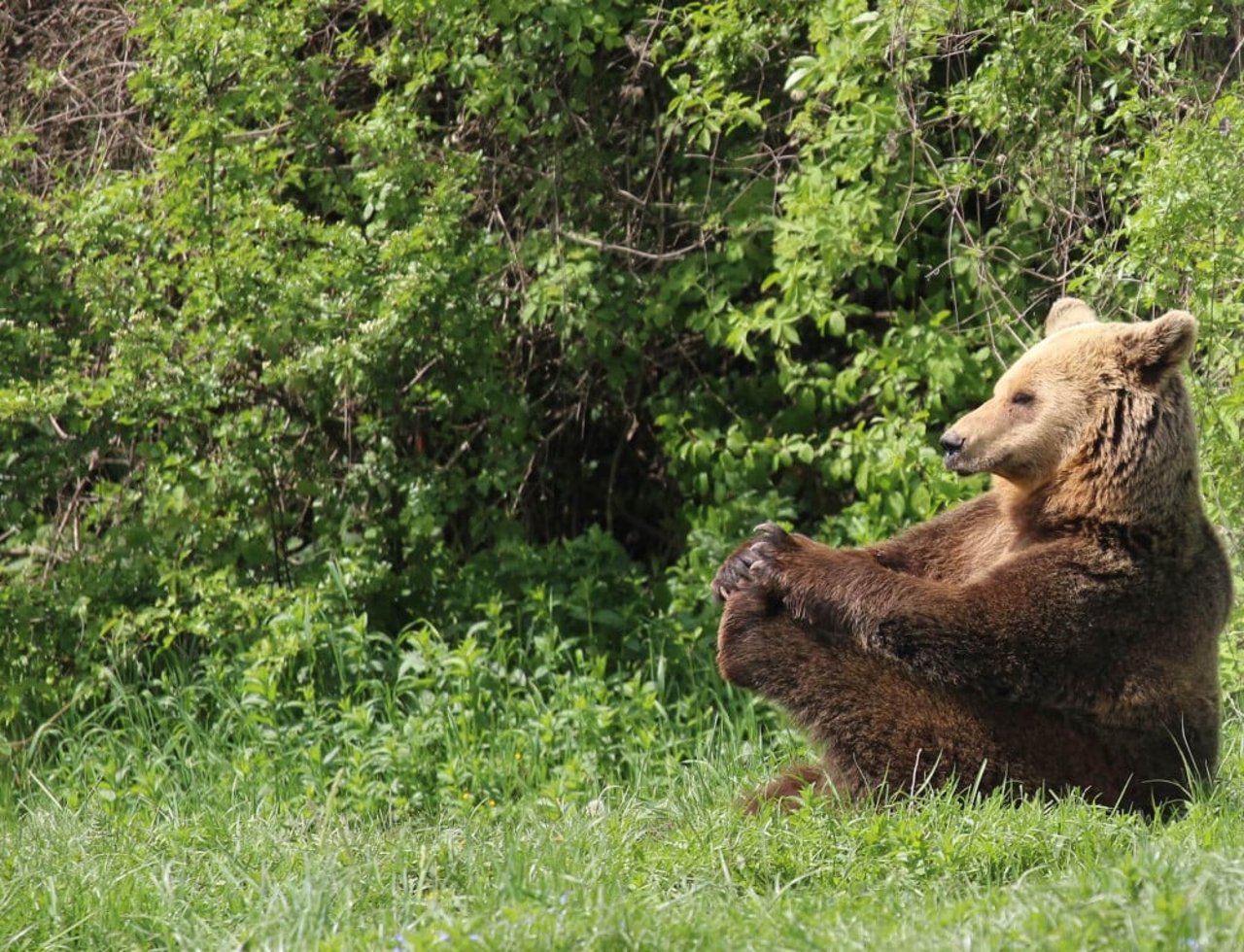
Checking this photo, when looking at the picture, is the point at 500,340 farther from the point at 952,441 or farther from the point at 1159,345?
the point at 1159,345

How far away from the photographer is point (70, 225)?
26.9 ft

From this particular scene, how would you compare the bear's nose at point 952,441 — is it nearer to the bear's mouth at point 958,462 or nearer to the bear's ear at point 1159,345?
the bear's mouth at point 958,462

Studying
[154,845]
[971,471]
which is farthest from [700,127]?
[154,845]

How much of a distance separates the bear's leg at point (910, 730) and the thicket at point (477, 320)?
6.96 feet

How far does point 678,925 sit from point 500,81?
18.4ft

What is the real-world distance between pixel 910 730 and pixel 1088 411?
44.6 inches

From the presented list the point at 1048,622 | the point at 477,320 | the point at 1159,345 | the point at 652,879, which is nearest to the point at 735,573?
the point at 1048,622

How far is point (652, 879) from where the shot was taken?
445 cm

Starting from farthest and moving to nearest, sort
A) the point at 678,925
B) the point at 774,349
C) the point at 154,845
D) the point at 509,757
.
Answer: the point at 774,349, the point at 509,757, the point at 154,845, the point at 678,925

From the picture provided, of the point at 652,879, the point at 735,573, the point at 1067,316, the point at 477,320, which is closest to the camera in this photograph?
the point at 652,879

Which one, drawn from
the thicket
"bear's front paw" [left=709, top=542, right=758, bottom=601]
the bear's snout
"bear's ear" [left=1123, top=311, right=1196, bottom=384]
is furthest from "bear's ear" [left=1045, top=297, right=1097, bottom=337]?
"bear's front paw" [left=709, top=542, right=758, bottom=601]

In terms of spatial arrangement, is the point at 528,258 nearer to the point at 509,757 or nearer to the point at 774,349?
the point at 774,349

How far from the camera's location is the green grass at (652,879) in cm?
363

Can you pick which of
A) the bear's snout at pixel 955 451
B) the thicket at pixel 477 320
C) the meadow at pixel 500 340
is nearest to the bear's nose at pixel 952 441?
the bear's snout at pixel 955 451
